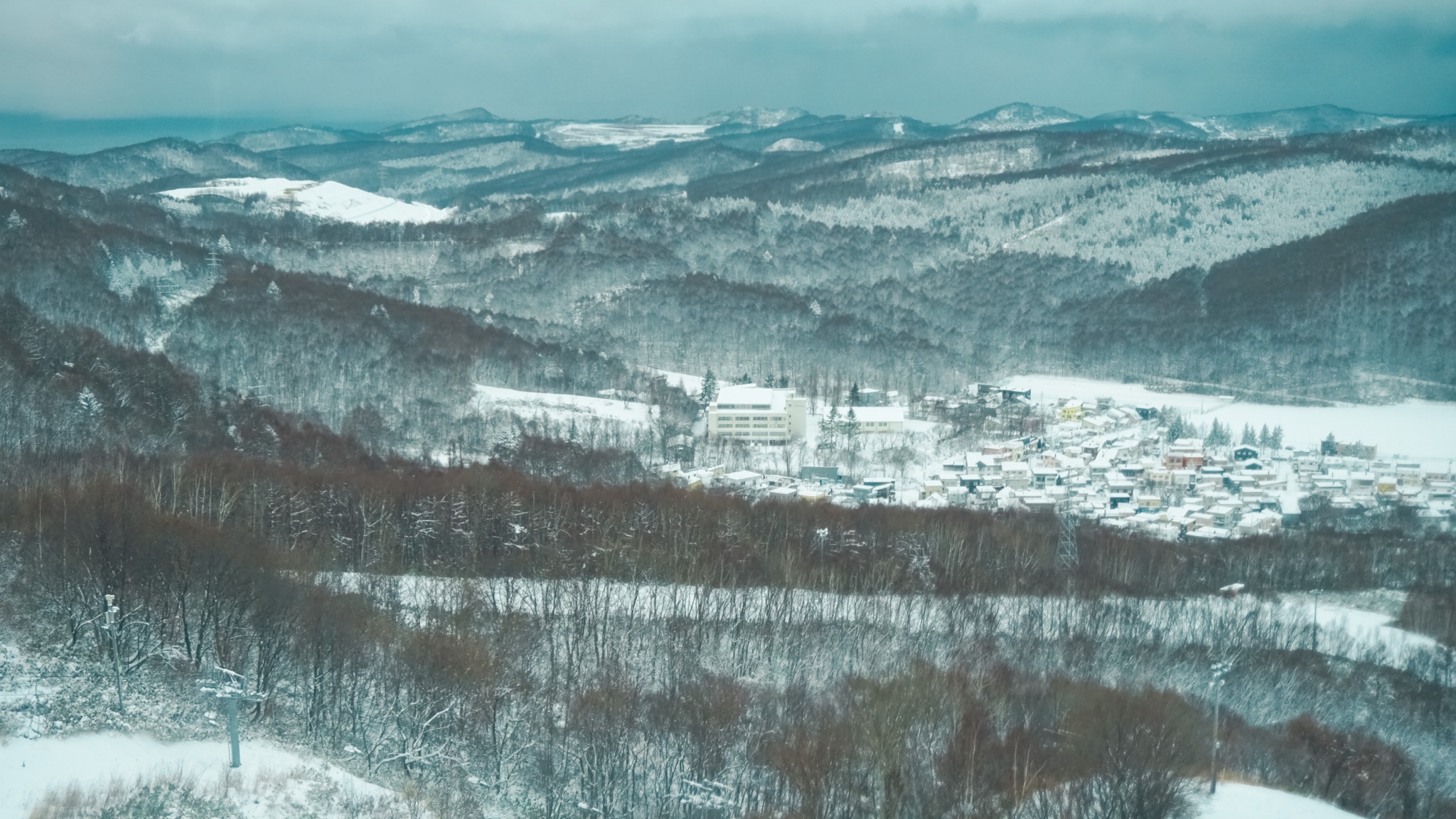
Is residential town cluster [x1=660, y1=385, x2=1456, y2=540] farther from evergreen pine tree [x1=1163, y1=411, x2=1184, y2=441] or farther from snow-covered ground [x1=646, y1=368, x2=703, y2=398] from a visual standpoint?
snow-covered ground [x1=646, y1=368, x2=703, y2=398]

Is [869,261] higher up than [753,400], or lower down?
higher up

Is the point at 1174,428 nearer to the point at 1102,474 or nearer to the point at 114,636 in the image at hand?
the point at 1102,474

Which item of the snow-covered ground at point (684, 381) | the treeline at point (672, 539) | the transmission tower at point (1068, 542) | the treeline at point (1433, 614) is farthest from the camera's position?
the snow-covered ground at point (684, 381)

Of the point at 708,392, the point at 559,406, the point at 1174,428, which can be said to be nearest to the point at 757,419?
the point at 708,392

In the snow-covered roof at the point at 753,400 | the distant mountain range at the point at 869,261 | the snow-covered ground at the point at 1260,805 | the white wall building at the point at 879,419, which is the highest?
the distant mountain range at the point at 869,261

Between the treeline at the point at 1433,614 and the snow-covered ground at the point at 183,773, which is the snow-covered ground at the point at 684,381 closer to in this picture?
the treeline at the point at 1433,614

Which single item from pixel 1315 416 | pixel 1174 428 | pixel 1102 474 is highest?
pixel 1315 416

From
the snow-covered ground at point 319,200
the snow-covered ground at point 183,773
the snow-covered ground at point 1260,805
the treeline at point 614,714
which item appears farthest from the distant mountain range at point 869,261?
the snow-covered ground at point 1260,805
